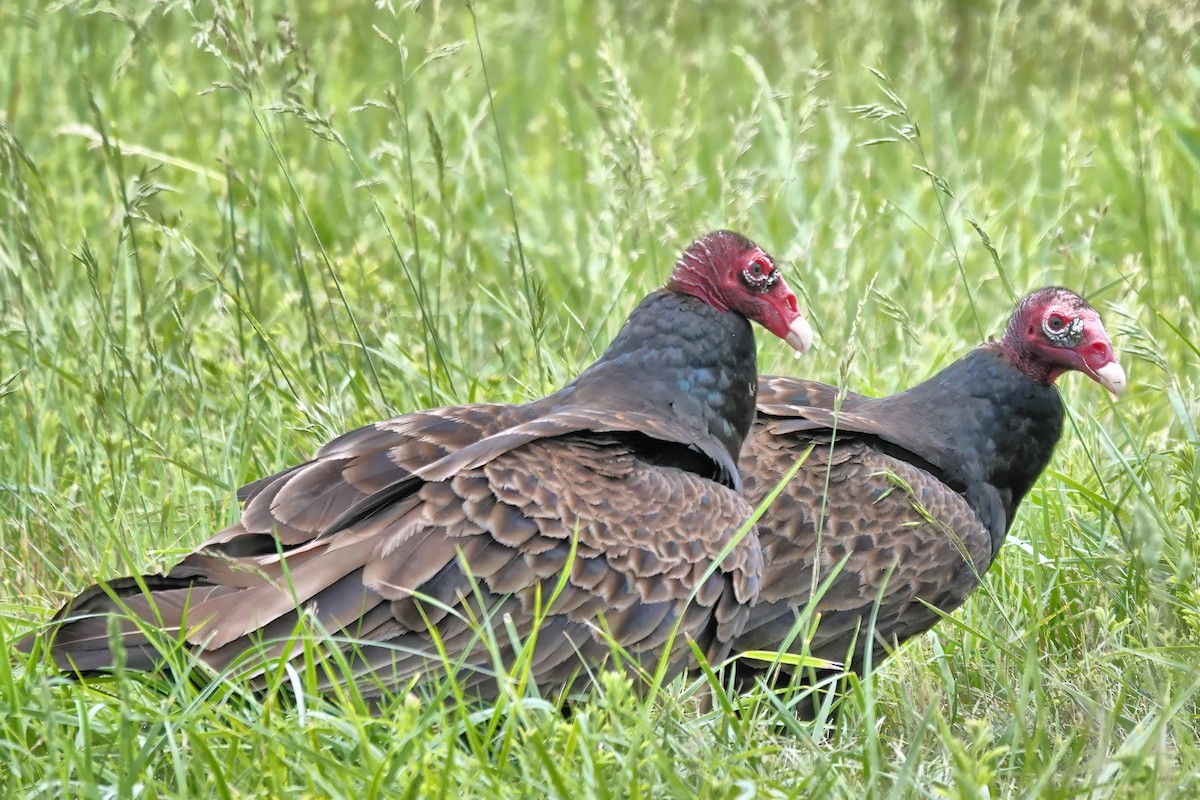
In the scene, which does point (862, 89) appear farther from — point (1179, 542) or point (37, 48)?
point (1179, 542)

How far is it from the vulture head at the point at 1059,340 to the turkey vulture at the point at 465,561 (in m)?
0.97

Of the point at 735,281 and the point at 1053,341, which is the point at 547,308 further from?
the point at 1053,341

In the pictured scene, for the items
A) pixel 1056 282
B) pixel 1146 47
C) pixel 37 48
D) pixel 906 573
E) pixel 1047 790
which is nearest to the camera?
pixel 1047 790

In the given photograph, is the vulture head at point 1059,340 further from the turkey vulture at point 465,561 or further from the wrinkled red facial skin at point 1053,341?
the turkey vulture at point 465,561

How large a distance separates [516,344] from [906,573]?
1906 mm

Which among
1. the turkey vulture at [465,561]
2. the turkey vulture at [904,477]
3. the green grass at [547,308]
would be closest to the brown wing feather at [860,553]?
the turkey vulture at [904,477]

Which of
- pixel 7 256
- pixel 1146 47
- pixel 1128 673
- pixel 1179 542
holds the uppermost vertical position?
pixel 1146 47

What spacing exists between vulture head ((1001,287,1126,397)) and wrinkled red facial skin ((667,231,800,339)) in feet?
2.10

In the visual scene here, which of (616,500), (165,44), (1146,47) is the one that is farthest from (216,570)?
(165,44)

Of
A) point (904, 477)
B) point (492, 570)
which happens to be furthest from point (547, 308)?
point (492, 570)

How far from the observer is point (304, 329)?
5070 mm

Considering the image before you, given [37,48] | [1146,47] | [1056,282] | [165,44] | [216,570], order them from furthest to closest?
[165,44]
[37,48]
[1056,282]
[1146,47]
[216,570]

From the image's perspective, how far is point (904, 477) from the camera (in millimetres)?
3791

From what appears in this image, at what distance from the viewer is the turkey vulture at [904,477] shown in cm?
374
